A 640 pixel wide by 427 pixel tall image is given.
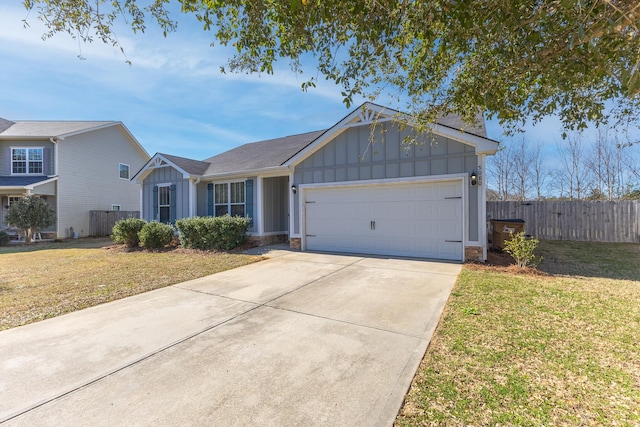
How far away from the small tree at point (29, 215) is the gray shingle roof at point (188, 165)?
6.81m

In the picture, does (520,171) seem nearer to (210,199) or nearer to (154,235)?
(210,199)

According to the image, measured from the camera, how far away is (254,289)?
5.43 metres

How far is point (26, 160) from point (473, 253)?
22227 millimetres

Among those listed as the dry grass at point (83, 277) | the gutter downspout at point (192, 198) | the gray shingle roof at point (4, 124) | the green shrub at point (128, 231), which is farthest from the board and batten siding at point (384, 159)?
the gray shingle roof at point (4, 124)

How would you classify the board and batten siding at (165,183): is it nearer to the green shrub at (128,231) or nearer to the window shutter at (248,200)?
the green shrub at (128,231)

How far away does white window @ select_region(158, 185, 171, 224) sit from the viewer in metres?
13.2

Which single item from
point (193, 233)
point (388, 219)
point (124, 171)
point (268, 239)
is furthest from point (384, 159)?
point (124, 171)

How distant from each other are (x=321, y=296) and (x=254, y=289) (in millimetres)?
1355

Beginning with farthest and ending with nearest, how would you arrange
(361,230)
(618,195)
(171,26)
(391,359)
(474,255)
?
1. (618,195)
2. (361,230)
3. (474,255)
4. (171,26)
5. (391,359)

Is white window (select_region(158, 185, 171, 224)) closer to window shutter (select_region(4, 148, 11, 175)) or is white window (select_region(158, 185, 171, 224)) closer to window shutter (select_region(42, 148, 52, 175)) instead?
window shutter (select_region(42, 148, 52, 175))

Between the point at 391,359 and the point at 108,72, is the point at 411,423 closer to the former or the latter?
the point at 391,359

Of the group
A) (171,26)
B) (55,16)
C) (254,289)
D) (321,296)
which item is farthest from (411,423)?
(55,16)

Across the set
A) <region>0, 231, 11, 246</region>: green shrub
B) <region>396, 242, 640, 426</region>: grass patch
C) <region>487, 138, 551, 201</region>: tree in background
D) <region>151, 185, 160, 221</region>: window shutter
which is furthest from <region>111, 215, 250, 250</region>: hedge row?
<region>487, 138, 551, 201</region>: tree in background

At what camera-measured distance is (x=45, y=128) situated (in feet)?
55.7
